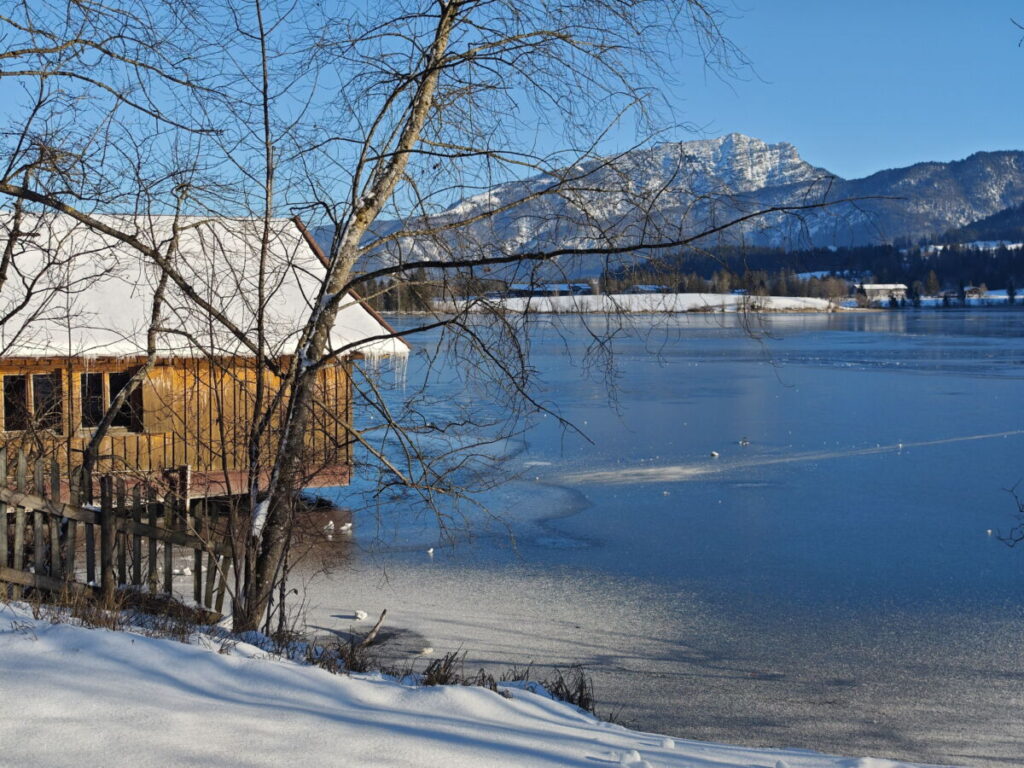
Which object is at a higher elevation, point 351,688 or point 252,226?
point 252,226

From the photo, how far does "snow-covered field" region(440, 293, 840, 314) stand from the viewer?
16.4 ft

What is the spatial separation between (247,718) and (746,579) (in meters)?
7.51

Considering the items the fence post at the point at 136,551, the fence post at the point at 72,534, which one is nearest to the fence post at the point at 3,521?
the fence post at the point at 72,534

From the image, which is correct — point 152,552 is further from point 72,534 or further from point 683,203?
point 683,203

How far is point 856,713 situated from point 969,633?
7.23 feet

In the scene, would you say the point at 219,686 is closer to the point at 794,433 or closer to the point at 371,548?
the point at 371,548

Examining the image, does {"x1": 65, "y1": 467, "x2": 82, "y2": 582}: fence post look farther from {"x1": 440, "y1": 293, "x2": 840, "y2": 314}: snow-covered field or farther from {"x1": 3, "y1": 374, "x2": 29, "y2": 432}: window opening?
{"x1": 3, "y1": 374, "x2": 29, "y2": 432}: window opening

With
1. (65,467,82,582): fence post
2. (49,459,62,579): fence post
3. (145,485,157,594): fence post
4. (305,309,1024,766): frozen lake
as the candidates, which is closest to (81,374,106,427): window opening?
(305,309,1024,766): frozen lake

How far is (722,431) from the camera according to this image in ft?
68.5

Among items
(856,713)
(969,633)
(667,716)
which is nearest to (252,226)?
(667,716)

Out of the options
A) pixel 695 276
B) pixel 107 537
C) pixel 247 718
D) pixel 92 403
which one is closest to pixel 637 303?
pixel 695 276

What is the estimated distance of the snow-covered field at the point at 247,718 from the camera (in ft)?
11.4

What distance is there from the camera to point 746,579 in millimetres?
10438

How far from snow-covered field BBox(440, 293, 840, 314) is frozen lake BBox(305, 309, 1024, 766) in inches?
5.8
